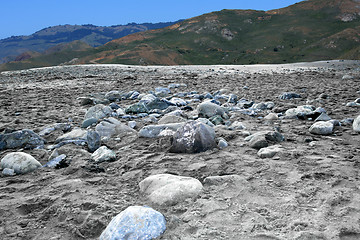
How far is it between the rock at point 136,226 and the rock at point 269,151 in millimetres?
1363

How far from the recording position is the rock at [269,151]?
102 inches

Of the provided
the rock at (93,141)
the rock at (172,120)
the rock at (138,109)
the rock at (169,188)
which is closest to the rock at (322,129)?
the rock at (172,120)

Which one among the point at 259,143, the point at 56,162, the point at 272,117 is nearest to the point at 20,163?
the point at 56,162

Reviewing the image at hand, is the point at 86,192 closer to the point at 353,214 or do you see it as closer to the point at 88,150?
the point at 88,150

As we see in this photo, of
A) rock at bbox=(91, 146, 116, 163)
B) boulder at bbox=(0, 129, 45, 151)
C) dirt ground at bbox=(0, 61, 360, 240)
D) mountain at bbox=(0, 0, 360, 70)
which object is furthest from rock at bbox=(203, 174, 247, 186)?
mountain at bbox=(0, 0, 360, 70)

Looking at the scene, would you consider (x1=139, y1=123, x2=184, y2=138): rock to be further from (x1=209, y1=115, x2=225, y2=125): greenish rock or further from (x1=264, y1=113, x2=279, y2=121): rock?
(x1=264, y1=113, x2=279, y2=121): rock

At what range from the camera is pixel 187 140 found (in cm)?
287

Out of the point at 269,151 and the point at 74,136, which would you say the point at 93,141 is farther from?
the point at 269,151

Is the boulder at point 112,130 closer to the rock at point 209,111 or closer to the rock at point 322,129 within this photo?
the rock at point 209,111

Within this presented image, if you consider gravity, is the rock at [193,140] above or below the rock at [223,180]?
above

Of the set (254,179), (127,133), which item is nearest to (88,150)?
(127,133)

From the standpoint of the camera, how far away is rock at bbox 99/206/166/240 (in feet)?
5.02

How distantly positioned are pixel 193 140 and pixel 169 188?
90cm

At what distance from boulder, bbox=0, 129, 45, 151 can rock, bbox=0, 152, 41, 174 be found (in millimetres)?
564
